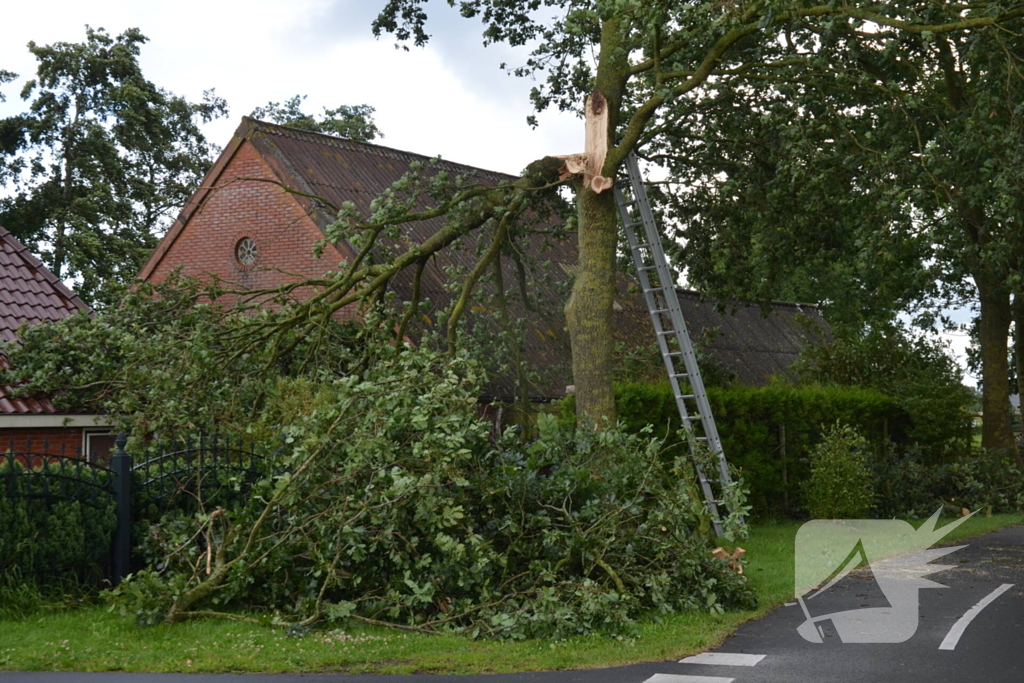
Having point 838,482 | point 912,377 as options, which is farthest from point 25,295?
point 912,377

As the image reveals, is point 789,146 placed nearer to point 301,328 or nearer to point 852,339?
point 301,328

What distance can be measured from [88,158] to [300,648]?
3268 cm

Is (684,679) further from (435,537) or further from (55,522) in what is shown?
A: (55,522)

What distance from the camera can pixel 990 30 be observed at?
13594 mm

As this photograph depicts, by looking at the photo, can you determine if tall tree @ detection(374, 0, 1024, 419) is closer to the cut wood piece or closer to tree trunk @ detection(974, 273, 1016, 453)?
the cut wood piece

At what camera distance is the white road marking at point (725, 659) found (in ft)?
28.0

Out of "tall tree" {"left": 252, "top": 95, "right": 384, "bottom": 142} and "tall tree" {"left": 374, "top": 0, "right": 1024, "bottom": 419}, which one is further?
"tall tree" {"left": 252, "top": 95, "right": 384, "bottom": 142}

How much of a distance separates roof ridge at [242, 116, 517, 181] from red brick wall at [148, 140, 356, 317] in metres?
0.60

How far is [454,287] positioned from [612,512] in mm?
6427

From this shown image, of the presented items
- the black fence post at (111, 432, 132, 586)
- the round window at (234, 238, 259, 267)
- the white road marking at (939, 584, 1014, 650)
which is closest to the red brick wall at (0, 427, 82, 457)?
the black fence post at (111, 432, 132, 586)

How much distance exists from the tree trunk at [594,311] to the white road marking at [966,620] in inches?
196

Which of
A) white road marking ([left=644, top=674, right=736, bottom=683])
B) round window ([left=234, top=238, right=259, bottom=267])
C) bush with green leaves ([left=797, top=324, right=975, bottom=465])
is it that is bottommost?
white road marking ([left=644, top=674, right=736, bottom=683])

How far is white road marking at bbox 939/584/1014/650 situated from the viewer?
906 cm

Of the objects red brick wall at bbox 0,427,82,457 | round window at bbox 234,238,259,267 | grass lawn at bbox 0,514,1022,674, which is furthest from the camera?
round window at bbox 234,238,259,267
